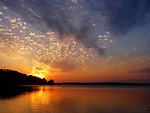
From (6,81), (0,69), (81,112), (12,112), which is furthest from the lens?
(0,69)

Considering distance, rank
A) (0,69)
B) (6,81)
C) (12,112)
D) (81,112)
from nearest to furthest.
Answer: (12,112), (81,112), (6,81), (0,69)

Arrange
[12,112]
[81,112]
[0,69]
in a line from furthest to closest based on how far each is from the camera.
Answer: [0,69] → [81,112] → [12,112]

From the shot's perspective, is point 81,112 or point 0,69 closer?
point 81,112

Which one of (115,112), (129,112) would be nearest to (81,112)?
(115,112)

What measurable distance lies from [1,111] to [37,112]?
566cm

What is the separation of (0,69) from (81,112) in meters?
162

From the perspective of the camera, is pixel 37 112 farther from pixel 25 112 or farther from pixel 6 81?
pixel 6 81

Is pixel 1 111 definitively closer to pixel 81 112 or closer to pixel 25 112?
pixel 25 112

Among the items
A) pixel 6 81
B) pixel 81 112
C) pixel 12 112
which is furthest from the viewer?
pixel 6 81

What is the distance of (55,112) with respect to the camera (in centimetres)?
2225

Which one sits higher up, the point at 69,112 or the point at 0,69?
the point at 0,69

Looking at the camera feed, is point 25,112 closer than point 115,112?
Yes

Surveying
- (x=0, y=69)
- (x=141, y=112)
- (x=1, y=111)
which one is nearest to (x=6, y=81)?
(x=0, y=69)

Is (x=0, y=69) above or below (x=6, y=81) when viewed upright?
above
